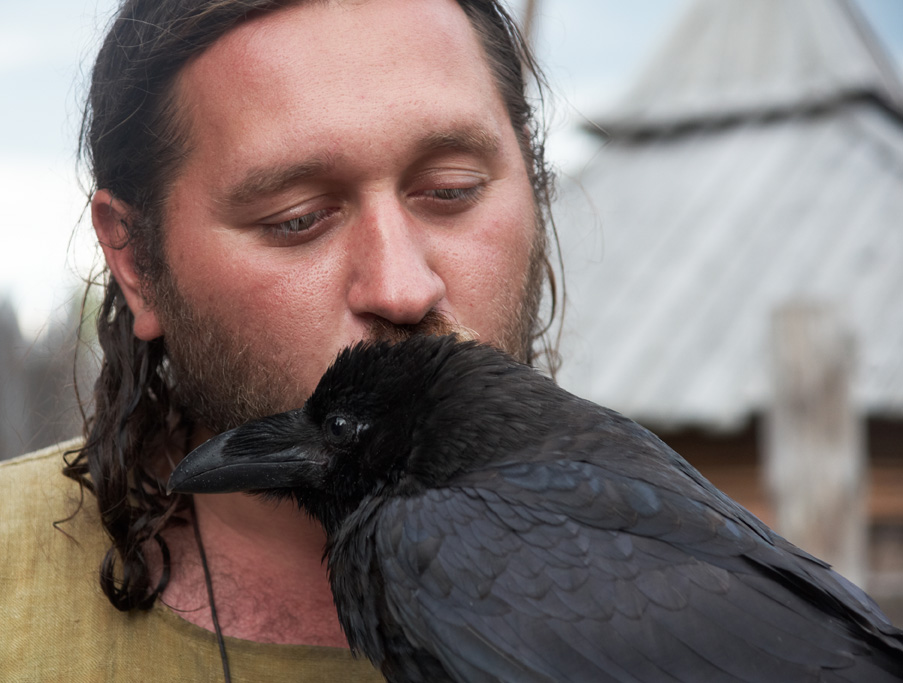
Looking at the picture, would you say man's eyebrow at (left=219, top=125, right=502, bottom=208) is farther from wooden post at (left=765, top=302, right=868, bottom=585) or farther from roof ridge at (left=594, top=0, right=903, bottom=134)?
roof ridge at (left=594, top=0, right=903, bottom=134)

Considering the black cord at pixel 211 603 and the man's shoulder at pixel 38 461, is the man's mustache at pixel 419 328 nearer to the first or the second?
the black cord at pixel 211 603

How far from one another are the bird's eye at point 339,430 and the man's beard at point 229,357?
0.20 m

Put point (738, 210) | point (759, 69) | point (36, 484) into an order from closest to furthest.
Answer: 1. point (36, 484)
2. point (738, 210)
3. point (759, 69)

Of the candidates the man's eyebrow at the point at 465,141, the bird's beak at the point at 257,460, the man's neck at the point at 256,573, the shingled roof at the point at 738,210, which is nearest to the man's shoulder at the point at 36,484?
the man's neck at the point at 256,573

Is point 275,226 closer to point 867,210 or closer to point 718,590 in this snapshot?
point 718,590

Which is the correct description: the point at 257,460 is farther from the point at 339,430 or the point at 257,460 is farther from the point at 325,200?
the point at 325,200

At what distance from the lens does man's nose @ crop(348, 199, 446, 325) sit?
8.26 feet

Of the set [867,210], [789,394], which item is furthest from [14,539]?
[867,210]

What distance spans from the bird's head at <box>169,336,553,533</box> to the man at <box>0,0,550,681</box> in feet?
0.47

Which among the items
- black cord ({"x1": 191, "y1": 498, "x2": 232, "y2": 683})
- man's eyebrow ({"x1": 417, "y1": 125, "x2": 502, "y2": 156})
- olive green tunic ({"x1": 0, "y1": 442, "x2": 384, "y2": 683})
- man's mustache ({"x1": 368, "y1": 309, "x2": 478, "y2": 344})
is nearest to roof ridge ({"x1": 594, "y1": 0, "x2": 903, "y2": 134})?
man's eyebrow ({"x1": 417, "y1": 125, "x2": 502, "y2": 156})

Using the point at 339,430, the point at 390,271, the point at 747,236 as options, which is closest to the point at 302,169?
the point at 390,271

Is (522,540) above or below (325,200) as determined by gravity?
below

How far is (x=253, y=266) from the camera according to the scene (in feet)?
8.85

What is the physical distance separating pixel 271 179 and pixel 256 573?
1.22 metres
